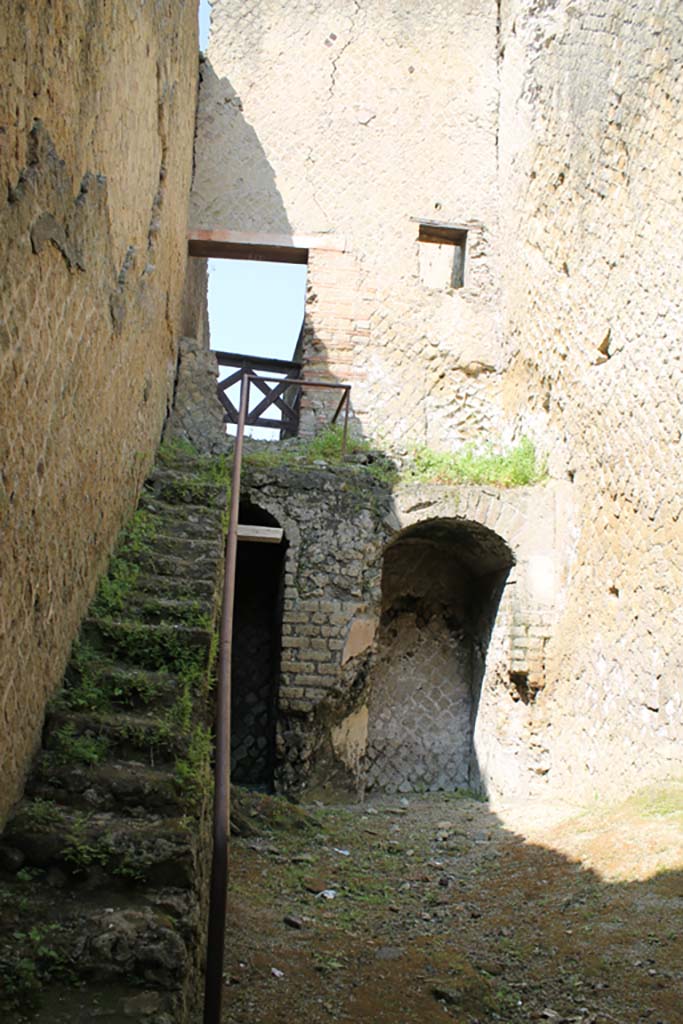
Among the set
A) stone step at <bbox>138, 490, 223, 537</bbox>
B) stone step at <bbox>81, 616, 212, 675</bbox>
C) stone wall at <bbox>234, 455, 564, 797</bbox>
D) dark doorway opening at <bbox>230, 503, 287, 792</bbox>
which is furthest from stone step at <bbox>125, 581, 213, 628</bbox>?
dark doorway opening at <bbox>230, 503, 287, 792</bbox>

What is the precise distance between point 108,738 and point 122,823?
0.49m

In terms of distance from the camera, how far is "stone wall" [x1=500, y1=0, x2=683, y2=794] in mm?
5988

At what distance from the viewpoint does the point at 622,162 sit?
689 centimetres

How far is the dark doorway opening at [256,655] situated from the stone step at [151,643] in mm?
3257

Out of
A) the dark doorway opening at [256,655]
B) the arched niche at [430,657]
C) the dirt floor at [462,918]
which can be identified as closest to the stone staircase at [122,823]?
the dirt floor at [462,918]

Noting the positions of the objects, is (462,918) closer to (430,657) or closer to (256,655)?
(256,655)

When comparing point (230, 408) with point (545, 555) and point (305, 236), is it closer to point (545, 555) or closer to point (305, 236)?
point (305, 236)

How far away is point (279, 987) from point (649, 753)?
324cm

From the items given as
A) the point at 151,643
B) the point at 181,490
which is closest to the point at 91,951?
the point at 151,643

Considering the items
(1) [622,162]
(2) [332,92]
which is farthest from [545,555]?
(2) [332,92]

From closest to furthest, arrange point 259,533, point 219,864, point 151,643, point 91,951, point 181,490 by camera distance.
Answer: point 219,864, point 91,951, point 151,643, point 181,490, point 259,533

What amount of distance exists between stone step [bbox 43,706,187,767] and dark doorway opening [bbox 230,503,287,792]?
383 centimetres

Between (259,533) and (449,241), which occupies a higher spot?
(449,241)

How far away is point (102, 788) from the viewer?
346 cm
